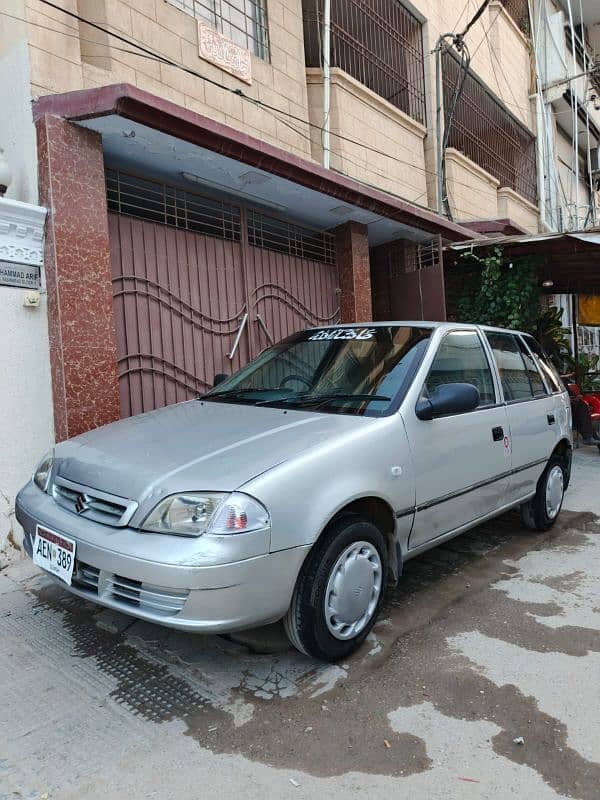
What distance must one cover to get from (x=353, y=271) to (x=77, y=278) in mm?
3971

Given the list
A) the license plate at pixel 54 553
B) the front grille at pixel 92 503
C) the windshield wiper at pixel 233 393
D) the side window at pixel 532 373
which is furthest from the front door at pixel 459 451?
the license plate at pixel 54 553

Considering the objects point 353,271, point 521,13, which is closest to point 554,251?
point 353,271

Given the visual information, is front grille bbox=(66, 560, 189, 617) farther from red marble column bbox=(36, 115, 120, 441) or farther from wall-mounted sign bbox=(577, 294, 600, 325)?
wall-mounted sign bbox=(577, 294, 600, 325)

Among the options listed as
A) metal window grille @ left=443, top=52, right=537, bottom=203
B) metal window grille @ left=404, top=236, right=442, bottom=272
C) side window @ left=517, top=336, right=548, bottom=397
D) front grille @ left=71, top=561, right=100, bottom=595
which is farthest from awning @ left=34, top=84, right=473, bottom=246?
metal window grille @ left=443, top=52, right=537, bottom=203

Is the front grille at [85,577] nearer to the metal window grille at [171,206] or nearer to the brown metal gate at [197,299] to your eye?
the brown metal gate at [197,299]

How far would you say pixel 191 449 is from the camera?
274cm

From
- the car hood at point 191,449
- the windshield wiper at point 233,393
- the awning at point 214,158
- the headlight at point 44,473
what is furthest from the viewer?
the awning at point 214,158

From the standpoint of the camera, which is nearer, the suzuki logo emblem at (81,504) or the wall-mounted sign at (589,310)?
the suzuki logo emblem at (81,504)

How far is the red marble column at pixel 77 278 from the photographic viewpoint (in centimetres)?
433

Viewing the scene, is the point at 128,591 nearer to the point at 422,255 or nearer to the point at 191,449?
the point at 191,449

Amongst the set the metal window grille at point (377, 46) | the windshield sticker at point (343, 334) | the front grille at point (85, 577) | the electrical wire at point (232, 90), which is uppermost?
the metal window grille at point (377, 46)

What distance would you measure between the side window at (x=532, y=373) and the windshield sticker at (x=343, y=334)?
1.53 m

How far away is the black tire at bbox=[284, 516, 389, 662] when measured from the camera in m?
2.54

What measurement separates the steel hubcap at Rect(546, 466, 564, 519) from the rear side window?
74 centimetres
